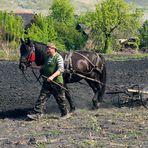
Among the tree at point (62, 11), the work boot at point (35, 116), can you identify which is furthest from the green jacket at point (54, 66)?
the tree at point (62, 11)

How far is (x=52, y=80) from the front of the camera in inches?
455

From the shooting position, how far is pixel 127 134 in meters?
9.19

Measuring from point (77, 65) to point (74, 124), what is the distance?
2.57 meters

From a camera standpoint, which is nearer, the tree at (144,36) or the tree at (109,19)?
the tree at (109,19)

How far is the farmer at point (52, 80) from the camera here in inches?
452

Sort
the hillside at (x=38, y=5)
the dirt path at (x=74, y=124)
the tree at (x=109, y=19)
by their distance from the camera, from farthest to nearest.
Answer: the hillside at (x=38, y=5), the tree at (x=109, y=19), the dirt path at (x=74, y=124)

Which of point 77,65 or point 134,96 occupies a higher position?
point 77,65

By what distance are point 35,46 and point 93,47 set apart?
33.0 metres

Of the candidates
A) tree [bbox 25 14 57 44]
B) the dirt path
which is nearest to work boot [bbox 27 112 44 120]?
the dirt path

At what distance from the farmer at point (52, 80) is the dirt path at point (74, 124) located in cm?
26

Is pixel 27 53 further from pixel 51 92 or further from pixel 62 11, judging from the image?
pixel 62 11

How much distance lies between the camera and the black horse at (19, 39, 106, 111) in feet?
39.9

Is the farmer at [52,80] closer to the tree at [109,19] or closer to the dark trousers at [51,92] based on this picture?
the dark trousers at [51,92]

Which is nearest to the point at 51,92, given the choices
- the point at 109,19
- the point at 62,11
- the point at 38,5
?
the point at 109,19
